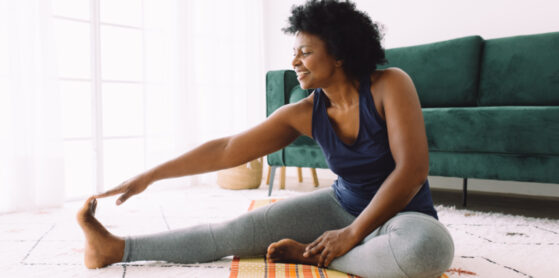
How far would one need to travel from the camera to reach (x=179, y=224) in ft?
6.40

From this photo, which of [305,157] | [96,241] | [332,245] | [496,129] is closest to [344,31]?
[332,245]

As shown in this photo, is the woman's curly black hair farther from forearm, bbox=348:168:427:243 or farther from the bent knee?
the bent knee

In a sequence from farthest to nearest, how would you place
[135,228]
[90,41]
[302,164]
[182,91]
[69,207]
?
1. [182,91]
2. [90,41]
3. [302,164]
4. [69,207]
5. [135,228]

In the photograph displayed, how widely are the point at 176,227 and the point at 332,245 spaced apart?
39.4 inches

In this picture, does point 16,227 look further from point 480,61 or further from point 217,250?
point 480,61

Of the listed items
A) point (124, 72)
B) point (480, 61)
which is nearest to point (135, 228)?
point (480, 61)

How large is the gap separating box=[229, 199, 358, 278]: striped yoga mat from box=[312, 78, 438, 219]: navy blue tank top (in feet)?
0.65

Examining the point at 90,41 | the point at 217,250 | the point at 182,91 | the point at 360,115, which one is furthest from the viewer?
the point at 182,91

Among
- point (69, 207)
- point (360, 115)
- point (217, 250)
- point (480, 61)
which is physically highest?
point (480, 61)

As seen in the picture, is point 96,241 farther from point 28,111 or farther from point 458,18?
point 458,18

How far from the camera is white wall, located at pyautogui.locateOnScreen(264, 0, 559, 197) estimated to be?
275 cm

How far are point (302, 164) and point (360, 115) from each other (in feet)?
5.18

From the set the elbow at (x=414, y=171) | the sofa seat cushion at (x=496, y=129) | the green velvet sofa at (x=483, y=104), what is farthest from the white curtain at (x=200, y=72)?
the elbow at (x=414, y=171)

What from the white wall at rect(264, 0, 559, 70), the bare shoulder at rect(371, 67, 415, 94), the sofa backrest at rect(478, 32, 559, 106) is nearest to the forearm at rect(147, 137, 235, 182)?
the bare shoulder at rect(371, 67, 415, 94)
